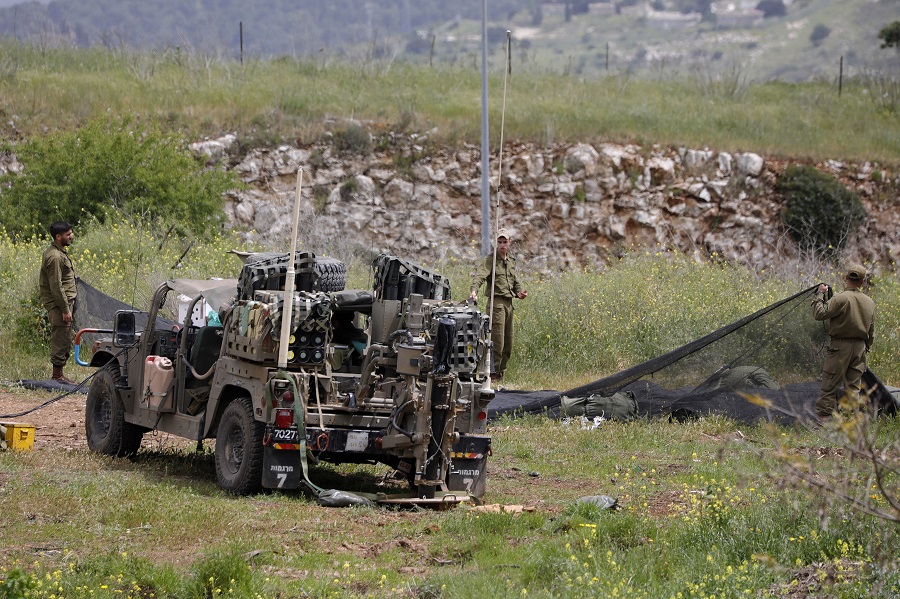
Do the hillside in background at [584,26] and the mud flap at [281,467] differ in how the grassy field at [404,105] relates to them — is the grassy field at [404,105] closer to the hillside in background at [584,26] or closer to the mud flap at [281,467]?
the mud flap at [281,467]

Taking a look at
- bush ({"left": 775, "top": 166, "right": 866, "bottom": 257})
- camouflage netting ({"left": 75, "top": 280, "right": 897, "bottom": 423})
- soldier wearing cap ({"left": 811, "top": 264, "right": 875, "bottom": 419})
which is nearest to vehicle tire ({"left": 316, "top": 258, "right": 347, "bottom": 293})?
camouflage netting ({"left": 75, "top": 280, "right": 897, "bottom": 423})

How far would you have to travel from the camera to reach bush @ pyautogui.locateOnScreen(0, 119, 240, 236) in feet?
84.0

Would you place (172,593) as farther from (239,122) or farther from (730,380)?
(239,122)

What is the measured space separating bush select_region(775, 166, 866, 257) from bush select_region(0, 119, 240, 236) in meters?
17.6

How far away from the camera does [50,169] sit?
25.9 m

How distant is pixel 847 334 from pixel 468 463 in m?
5.63

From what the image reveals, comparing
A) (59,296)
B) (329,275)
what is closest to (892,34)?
(59,296)

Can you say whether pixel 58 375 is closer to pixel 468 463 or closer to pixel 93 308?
pixel 93 308

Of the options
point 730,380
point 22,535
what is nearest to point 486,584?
point 22,535

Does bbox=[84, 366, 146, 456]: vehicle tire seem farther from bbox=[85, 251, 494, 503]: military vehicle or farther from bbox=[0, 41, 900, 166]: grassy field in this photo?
bbox=[0, 41, 900, 166]: grassy field

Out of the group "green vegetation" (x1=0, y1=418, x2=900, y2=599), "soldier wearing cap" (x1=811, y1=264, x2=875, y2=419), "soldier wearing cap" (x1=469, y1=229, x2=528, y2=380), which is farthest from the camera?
"soldier wearing cap" (x1=469, y1=229, x2=528, y2=380)

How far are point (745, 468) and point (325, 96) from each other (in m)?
28.0

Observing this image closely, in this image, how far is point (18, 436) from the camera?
11602 mm

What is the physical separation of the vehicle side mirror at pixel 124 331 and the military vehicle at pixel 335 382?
2.55 ft
